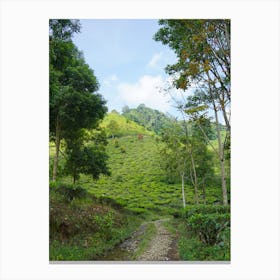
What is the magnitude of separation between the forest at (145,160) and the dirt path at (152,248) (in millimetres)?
13

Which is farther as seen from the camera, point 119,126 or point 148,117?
point 119,126

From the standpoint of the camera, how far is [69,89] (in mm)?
4703

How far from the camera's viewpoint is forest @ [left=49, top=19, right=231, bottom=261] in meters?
3.96

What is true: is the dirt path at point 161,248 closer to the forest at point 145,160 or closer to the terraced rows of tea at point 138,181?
the forest at point 145,160

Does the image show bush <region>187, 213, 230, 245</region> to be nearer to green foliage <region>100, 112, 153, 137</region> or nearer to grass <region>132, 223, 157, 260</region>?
grass <region>132, 223, 157, 260</region>

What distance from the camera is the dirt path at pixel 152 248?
3832 millimetres

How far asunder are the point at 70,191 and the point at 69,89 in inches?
61.2

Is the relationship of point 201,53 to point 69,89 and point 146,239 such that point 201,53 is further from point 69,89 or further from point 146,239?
point 146,239

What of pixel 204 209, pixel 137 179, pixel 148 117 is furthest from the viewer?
pixel 137 179

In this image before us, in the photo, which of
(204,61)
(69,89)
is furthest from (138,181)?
(204,61)

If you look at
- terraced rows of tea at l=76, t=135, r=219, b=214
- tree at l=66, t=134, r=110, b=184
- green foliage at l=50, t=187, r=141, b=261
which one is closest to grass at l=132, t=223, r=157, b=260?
green foliage at l=50, t=187, r=141, b=261

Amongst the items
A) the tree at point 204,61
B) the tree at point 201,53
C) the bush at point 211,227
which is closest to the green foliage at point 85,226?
the bush at point 211,227

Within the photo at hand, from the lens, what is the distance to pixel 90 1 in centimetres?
393

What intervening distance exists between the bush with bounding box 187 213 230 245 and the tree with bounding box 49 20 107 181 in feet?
6.94
